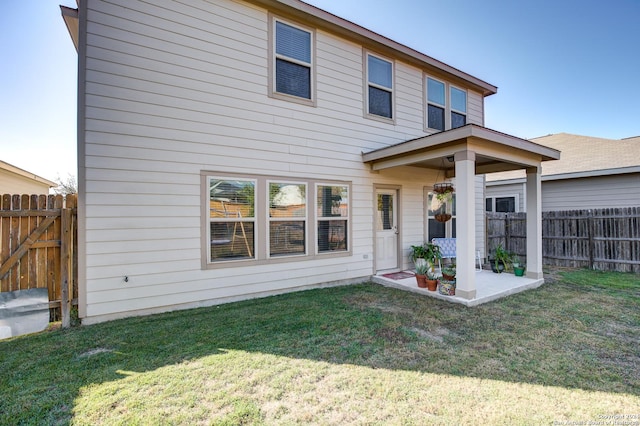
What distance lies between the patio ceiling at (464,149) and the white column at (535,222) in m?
0.31

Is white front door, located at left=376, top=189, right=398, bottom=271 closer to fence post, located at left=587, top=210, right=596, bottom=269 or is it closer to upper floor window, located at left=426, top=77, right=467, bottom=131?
upper floor window, located at left=426, top=77, right=467, bottom=131

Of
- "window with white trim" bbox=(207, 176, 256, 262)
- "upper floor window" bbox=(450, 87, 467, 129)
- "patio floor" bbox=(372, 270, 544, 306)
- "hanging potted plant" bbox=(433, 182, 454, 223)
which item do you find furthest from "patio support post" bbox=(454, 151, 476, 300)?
"upper floor window" bbox=(450, 87, 467, 129)

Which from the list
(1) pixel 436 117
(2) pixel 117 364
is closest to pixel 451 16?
Answer: (1) pixel 436 117

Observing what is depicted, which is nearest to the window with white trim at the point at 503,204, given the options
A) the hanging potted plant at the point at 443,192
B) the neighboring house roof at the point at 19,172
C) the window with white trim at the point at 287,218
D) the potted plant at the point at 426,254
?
the hanging potted plant at the point at 443,192

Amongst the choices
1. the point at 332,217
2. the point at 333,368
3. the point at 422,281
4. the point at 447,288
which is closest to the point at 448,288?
the point at 447,288

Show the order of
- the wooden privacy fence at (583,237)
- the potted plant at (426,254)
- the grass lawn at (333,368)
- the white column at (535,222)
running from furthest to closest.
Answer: the wooden privacy fence at (583,237)
the potted plant at (426,254)
the white column at (535,222)
the grass lawn at (333,368)

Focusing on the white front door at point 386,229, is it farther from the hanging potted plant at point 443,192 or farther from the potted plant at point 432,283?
the potted plant at point 432,283

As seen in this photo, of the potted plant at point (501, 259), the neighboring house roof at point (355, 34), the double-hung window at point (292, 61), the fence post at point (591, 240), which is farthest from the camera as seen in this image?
the fence post at point (591, 240)

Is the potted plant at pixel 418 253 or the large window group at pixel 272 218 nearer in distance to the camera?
the large window group at pixel 272 218

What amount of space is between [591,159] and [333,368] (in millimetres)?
12383

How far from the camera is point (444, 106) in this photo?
307 inches

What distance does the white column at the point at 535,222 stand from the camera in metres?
6.19

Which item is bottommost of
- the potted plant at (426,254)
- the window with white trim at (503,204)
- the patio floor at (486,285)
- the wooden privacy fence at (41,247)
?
the patio floor at (486,285)

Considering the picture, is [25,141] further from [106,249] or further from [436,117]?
[436,117]
